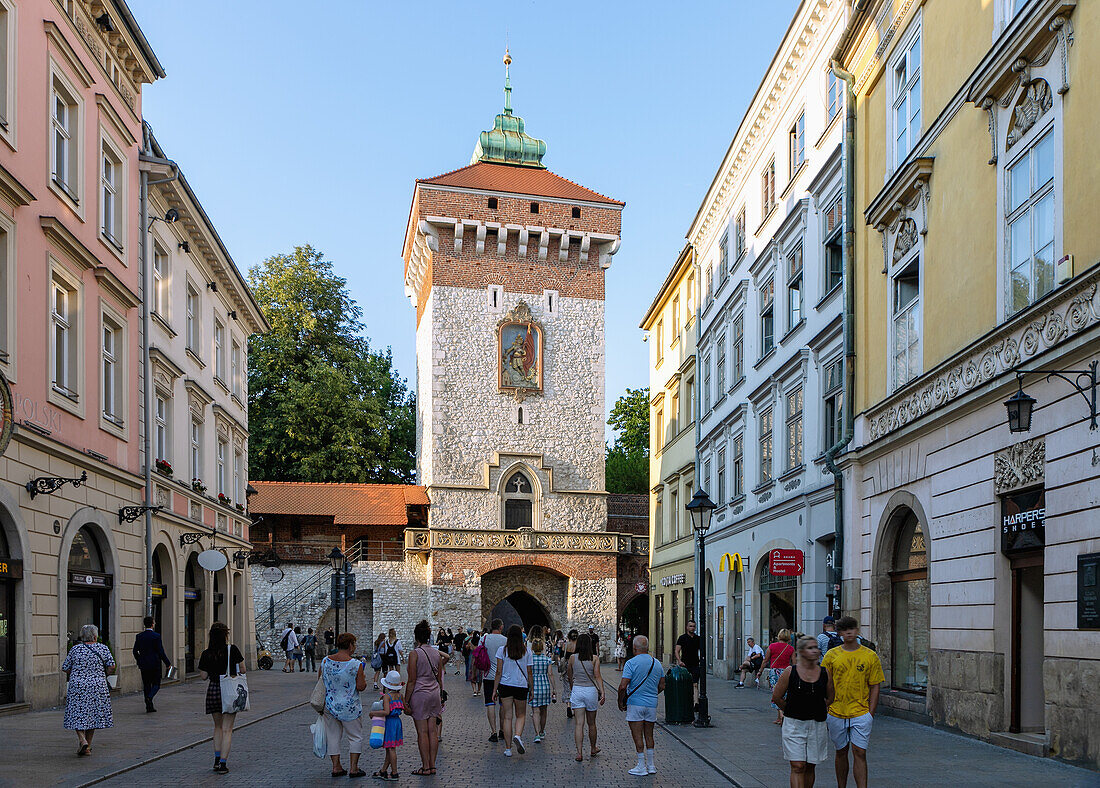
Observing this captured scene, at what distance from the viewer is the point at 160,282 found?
27.7 m

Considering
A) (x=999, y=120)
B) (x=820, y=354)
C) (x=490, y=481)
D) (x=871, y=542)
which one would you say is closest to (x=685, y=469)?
(x=490, y=481)

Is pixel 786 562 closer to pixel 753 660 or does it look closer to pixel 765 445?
pixel 753 660

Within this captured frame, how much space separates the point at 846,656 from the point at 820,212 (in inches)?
604

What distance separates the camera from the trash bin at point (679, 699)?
1822 centimetres

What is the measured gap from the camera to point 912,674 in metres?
18.5

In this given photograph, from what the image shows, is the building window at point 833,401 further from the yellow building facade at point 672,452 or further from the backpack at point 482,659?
the yellow building facade at point 672,452

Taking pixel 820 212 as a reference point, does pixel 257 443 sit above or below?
below

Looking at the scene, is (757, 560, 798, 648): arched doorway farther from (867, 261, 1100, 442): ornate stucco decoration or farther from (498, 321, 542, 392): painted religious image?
(498, 321, 542, 392): painted religious image

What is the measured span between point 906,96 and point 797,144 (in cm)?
799

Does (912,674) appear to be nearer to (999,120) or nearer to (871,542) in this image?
(871,542)

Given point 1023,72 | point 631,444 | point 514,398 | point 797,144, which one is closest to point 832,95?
point 797,144

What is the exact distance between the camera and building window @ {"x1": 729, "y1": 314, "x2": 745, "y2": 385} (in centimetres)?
3177

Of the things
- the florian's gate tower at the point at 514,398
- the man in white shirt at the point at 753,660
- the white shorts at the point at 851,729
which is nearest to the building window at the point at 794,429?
the man in white shirt at the point at 753,660

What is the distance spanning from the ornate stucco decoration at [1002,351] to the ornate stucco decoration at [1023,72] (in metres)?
2.35
